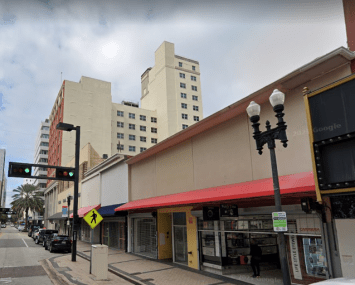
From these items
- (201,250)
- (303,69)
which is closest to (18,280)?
(201,250)

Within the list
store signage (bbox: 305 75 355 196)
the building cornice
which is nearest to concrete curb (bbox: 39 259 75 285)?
the building cornice

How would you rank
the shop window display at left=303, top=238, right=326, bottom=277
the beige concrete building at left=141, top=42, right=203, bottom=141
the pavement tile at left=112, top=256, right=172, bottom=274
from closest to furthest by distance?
the shop window display at left=303, top=238, right=326, bottom=277 < the pavement tile at left=112, top=256, right=172, bottom=274 < the beige concrete building at left=141, top=42, right=203, bottom=141

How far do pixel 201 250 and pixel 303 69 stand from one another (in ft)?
29.8

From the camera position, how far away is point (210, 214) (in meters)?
12.7

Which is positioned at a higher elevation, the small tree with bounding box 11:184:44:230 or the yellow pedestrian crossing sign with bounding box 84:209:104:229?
the small tree with bounding box 11:184:44:230

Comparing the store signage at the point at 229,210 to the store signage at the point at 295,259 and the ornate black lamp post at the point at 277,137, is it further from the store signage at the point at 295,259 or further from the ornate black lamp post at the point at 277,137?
the ornate black lamp post at the point at 277,137

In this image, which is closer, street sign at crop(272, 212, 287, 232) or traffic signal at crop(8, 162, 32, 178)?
street sign at crop(272, 212, 287, 232)

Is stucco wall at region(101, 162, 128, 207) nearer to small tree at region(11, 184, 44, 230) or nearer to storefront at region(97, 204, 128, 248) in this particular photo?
storefront at region(97, 204, 128, 248)

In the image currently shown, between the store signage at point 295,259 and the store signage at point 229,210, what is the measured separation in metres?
2.47

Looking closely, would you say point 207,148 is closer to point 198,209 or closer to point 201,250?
point 198,209

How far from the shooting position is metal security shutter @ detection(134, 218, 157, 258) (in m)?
19.4

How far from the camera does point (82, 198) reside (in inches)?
1359

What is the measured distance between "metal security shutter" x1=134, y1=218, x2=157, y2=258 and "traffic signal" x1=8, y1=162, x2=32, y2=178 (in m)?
7.86

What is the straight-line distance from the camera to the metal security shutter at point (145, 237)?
19438mm
